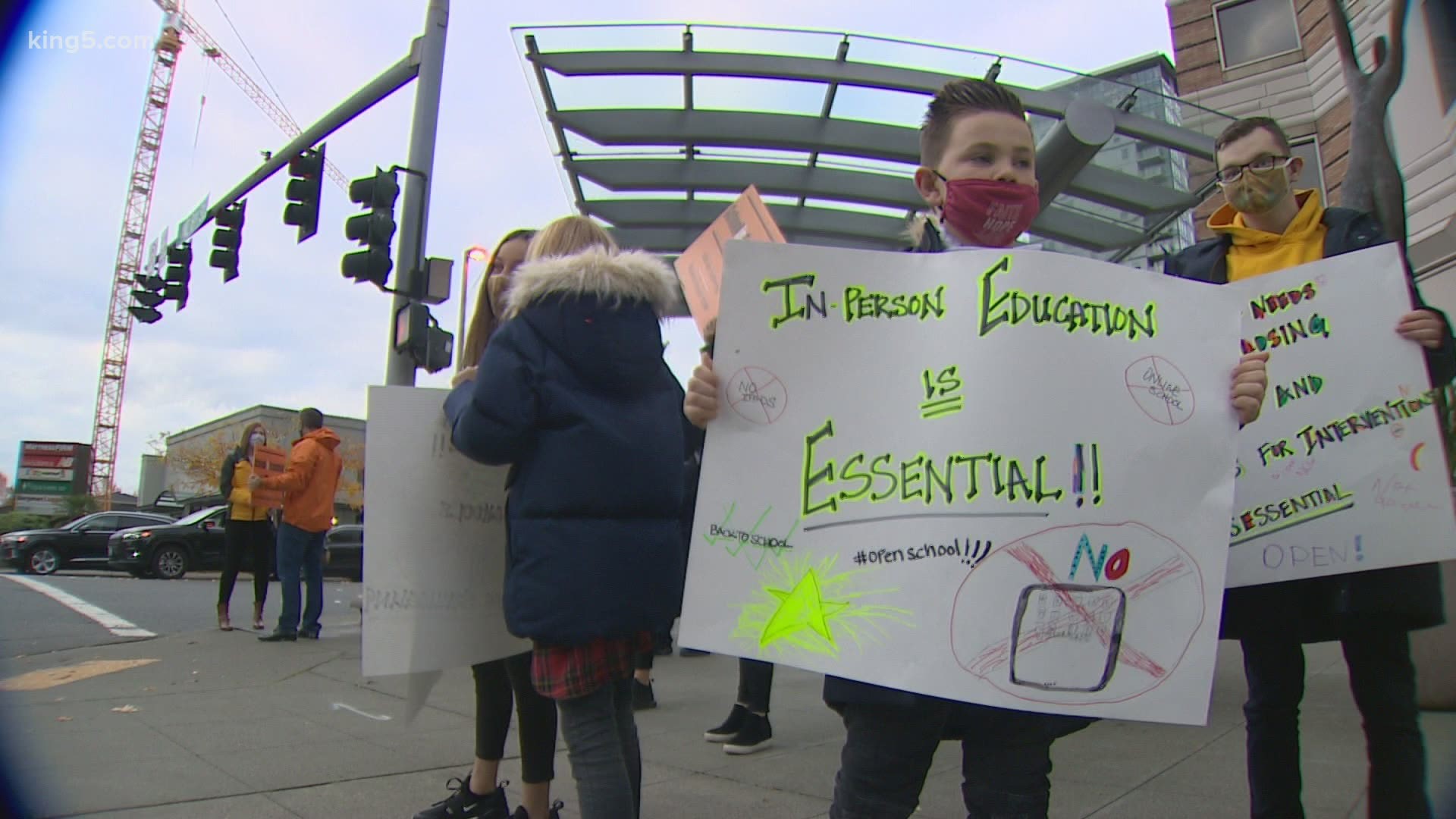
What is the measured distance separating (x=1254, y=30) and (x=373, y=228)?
26.9 feet

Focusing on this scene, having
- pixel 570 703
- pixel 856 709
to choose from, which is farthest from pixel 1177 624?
pixel 570 703

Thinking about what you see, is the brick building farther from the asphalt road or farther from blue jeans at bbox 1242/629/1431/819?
the asphalt road

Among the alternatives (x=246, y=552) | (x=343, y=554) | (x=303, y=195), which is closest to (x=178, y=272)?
(x=303, y=195)

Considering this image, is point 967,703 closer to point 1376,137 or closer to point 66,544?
point 1376,137

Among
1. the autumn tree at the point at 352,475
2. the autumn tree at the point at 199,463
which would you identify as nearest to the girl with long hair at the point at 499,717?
the autumn tree at the point at 352,475

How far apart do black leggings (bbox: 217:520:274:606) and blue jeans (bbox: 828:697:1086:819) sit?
7111 mm

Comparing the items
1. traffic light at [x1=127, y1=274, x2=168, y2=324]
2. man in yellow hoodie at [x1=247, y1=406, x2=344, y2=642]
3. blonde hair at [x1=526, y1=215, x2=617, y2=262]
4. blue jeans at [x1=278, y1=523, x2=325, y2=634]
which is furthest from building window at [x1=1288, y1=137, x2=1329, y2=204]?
traffic light at [x1=127, y1=274, x2=168, y2=324]

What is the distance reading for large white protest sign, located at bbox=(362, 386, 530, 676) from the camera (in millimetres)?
2293

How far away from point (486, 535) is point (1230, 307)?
72.1 inches

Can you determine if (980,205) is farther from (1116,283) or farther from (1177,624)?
(1177,624)

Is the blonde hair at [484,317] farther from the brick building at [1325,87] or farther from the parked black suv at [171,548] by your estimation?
the parked black suv at [171,548]

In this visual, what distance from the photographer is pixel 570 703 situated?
207 cm

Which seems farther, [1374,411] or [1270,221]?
[1270,221]

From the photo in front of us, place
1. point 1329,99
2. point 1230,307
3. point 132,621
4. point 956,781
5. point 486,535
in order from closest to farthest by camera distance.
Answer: point 1230,307 → point 486,535 → point 956,781 → point 1329,99 → point 132,621
